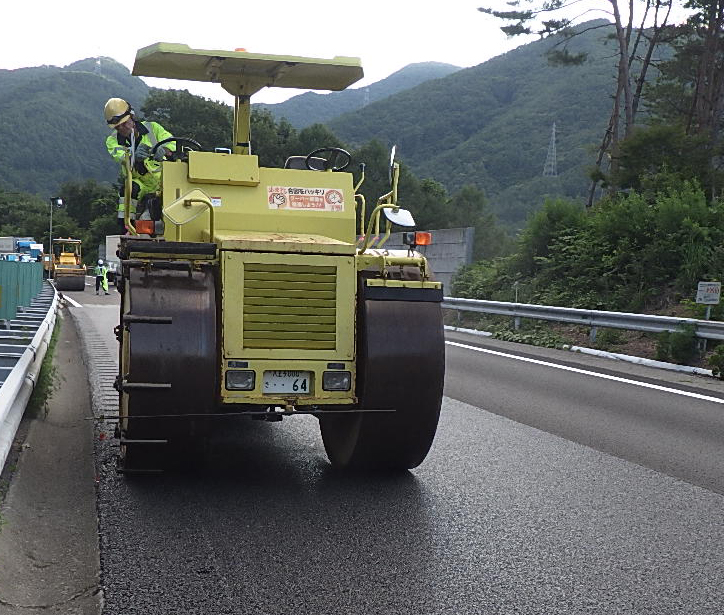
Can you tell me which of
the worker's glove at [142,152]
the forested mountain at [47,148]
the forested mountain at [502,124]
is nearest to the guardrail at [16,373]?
the worker's glove at [142,152]

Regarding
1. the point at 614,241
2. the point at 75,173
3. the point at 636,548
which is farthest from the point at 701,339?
the point at 75,173

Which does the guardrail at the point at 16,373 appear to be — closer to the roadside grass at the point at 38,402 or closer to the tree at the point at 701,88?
the roadside grass at the point at 38,402

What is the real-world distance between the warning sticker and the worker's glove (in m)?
1.10

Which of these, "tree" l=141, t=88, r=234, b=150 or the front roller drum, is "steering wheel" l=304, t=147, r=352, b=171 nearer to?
the front roller drum

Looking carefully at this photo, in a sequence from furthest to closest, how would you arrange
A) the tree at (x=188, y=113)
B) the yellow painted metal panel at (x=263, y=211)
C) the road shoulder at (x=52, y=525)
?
the tree at (x=188, y=113) → the yellow painted metal panel at (x=263, y=211) → the road shoulder at (x=52, y=525)

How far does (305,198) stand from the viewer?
7.14m

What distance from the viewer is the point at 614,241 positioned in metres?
19.9

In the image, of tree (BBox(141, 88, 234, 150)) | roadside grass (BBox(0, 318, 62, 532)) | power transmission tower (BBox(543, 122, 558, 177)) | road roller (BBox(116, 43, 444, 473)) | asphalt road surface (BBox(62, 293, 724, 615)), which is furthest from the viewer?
power transmission tower (BBox(543, 122, 558, 177))

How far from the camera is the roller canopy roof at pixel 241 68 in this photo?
25.0 feet

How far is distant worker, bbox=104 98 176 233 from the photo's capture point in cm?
741

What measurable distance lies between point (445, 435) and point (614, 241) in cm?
1295

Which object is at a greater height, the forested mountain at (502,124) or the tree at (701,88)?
the forested mountain at (502,124)

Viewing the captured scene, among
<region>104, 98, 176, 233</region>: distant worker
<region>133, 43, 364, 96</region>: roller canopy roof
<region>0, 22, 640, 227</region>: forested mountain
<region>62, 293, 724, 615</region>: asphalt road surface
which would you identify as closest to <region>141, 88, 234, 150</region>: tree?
<region>0, 22, 640, 227</region>: forested mountain

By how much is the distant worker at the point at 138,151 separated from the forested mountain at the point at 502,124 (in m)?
74.5
